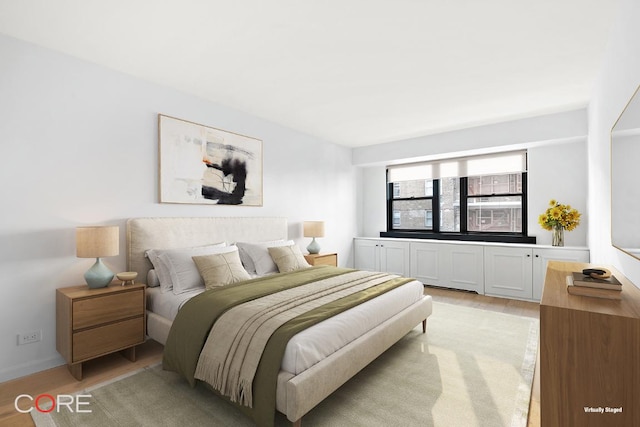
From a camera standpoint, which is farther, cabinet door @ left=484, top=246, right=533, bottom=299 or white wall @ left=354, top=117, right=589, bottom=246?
cabinet door @ left=484, top=246, right=533, bottom=299

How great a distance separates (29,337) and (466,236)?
567cm

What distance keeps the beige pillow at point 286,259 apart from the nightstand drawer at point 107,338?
1.46m

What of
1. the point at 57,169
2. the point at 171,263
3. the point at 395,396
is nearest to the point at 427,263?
the point at 395,396

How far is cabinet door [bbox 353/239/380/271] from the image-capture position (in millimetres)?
6078

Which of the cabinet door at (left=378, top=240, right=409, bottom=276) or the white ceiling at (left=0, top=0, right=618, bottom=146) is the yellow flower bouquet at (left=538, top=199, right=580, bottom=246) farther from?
the cabinet door at (left=378, top=240, right=409, bottom=276)

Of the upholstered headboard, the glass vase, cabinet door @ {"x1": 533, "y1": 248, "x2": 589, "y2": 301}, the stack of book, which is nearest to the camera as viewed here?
the stack of book

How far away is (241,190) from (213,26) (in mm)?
2127

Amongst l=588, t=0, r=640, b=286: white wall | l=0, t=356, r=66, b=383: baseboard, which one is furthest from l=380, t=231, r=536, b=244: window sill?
l=0, t=356, r=66, b=383: baseboard

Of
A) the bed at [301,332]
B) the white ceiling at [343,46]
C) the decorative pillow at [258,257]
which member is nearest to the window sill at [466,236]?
the white ceiling at [343,46]

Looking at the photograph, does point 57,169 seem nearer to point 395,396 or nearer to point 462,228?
point 395,396

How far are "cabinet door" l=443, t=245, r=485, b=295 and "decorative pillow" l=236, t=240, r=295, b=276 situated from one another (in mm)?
2968

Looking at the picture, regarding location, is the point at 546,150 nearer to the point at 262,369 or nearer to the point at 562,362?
the point at 562,362

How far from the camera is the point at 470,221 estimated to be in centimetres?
559

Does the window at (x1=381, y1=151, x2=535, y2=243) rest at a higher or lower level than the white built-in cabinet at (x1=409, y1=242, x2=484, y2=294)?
higher
